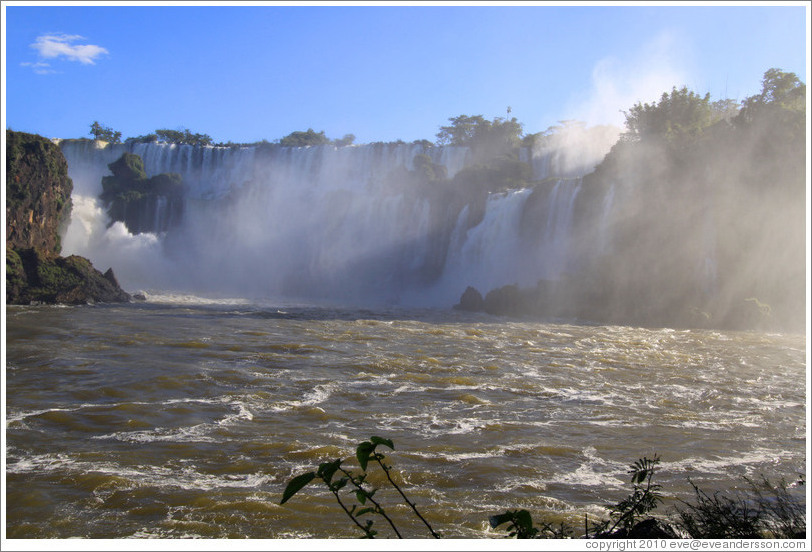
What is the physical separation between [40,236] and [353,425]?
21476mm

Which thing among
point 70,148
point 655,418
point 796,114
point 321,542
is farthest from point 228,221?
point 321,542

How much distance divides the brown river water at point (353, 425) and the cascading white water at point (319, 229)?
48.4ft

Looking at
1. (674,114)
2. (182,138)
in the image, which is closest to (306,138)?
(182,138)

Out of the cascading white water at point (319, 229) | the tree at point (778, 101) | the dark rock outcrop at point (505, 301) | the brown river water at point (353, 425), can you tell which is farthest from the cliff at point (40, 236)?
the tree at point (778, 101)

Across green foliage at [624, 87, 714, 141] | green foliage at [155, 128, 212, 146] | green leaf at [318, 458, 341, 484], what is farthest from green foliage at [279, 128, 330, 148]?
green leaf at [318, 458, 341, 484]

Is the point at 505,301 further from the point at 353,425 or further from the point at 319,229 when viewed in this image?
the point at 353,425

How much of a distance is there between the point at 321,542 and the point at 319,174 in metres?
40.7

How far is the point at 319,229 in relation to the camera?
39719 mm

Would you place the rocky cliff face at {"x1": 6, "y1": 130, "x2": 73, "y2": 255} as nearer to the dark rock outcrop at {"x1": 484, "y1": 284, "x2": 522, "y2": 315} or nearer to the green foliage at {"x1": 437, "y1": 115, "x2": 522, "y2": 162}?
the dark rock outcrop at {"x1": 484, "y1": 284, "x2": 522, "y2": 315}

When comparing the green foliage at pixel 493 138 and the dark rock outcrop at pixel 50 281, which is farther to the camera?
the green foliage at pixel 493 138

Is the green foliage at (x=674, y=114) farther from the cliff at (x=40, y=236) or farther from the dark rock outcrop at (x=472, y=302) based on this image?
the cliff at (x=40, y=236)

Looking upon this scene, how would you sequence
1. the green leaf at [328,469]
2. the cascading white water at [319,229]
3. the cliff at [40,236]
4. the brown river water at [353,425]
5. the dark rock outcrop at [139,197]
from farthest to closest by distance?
the dark rock outcrop at [139,197] < the cascading white water at [319,229] < the cliff at [40,236] < the brown river water at [353,425] < the green leaf at [328,469]

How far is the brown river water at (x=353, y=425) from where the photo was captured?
17.0 ft

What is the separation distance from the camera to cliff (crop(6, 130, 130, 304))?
21562mm
